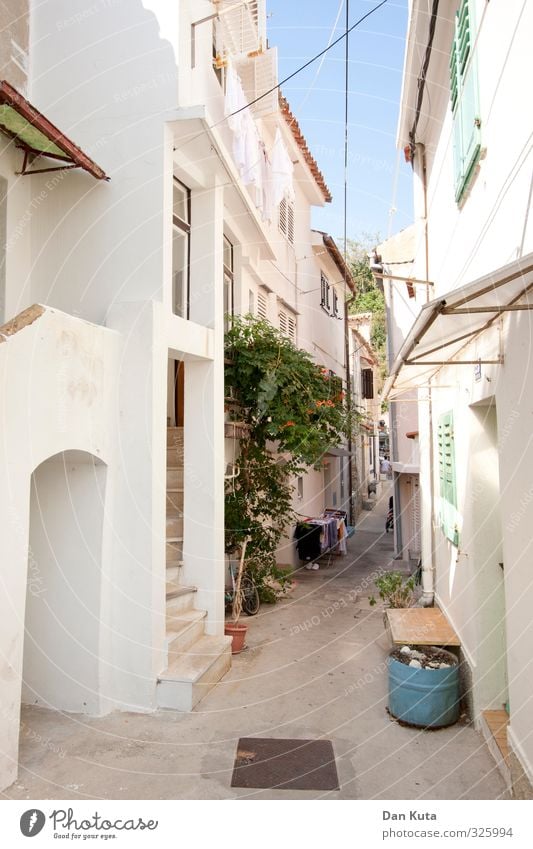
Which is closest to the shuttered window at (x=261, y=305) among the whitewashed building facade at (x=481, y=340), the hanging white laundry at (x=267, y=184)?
the hanging white laundry at (x=267, y=184)

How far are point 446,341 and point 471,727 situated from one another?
3576 millimetres

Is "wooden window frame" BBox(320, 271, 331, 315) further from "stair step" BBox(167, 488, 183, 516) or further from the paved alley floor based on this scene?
the paved alley floor

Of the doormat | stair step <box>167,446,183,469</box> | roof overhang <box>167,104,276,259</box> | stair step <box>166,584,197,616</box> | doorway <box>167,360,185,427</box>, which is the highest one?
roof overhang <box>167,104,276,259</box>

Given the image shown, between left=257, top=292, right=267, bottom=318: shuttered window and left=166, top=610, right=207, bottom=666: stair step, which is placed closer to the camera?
left=166, top=610, right=207, bottom=666: stair step

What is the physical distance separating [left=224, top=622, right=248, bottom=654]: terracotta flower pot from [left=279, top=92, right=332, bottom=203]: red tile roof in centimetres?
974

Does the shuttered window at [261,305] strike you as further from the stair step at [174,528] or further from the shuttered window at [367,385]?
the shuttered window at [367,385]

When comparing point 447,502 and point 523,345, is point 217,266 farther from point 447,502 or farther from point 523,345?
point 523,345

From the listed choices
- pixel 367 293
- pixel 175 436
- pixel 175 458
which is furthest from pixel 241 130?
pixel 367 293

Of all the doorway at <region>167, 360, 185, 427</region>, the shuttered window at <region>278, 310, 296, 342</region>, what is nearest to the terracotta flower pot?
the doorway at <region>167, 360, 185, 427</region>

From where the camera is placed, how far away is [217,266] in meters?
7.80

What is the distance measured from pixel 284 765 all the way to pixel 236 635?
2930 mm

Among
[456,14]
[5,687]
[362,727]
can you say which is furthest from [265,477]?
[456,14]

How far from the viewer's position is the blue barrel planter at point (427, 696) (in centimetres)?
541

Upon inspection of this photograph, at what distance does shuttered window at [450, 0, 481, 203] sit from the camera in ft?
16.1
